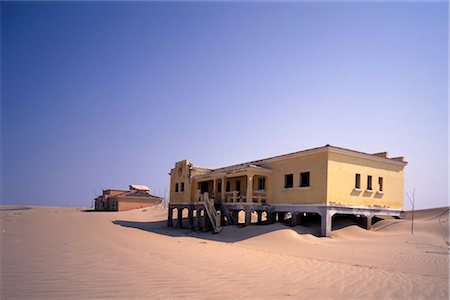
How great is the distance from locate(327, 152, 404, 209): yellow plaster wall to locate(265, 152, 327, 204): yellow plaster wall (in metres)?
0.55

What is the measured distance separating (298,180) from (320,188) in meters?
2.40

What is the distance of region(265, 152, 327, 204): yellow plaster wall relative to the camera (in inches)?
821

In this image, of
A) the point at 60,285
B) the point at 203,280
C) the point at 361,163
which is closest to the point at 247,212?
the point at 361,163

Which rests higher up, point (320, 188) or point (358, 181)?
point (358, 181)

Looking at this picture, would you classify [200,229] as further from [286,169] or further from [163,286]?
[163,286]

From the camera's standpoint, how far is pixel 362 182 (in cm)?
2236

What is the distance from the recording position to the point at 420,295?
7434 millimetres

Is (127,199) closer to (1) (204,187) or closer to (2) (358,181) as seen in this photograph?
(1) (204,187)

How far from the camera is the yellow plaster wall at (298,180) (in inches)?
821

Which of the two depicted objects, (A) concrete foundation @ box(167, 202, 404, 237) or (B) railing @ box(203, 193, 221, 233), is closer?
(A) concrete foundation @ box(167, 202, 404, 237)

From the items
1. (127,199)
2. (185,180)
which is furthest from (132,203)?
(185,180)

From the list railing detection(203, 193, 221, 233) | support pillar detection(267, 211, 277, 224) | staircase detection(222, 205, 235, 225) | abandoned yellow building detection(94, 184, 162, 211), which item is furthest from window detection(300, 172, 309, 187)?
abandoned yellow building detection(94, 184, 162, 211)

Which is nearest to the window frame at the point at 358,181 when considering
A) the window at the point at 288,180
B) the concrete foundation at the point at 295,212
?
the concrete foundation at the point at 295,212

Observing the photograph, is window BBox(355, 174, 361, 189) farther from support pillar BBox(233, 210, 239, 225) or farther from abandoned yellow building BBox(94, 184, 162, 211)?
abandoned yellow building BBox(94, 184, 162, 211)
